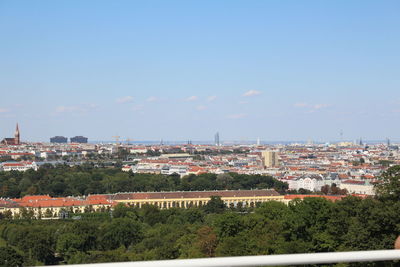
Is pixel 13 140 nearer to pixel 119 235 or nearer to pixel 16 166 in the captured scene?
pixel 16 166

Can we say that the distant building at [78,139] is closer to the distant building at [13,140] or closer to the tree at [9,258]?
the distant building at [13,140]

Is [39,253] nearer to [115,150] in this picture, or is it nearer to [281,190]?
[281,190]

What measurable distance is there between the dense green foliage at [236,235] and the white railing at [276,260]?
35.0ft

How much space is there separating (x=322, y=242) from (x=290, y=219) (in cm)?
236

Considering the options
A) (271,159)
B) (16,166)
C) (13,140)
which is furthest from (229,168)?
(13,140)

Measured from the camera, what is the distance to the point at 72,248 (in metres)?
25.1

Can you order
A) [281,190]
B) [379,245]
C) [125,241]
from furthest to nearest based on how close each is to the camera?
[281,190]
[125,241]
[379,245]

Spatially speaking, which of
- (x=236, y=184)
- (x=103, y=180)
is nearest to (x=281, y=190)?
(x=236, y=184)

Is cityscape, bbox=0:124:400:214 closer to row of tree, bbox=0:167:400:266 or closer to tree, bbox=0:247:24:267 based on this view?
row of tree, bbox=0:167:400:266

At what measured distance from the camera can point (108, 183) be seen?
60.5 metres

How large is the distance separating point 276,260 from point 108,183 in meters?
59.3

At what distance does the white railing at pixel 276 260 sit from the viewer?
1.97 meters

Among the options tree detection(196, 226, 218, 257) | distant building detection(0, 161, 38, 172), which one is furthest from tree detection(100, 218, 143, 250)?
distant building detection(0, 161, 38, 172)

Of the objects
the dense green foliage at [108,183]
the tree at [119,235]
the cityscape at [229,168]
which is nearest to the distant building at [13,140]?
the cityscape at [229,168]
